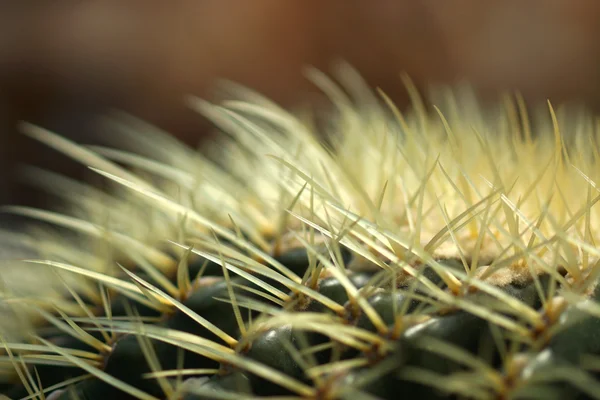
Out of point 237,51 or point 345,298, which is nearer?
point 345,298

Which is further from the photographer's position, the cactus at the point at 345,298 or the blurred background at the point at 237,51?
the blurred background at the point at 237,51

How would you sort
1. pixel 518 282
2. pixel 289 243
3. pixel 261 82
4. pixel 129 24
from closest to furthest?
pixel 518 282 < pixel 289 243 < pixel 129 24 < pixel 261 82

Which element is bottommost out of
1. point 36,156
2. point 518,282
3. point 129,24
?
point 36,156

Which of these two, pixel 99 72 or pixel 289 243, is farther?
pixel 99 72

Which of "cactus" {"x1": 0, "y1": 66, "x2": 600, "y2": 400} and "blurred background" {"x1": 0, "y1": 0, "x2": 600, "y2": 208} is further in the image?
"blurred background" {"x1": 0, "y1": 0, "x2": 600, "y2": 208}

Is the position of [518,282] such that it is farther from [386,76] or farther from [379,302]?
[386,76]

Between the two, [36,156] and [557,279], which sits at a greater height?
[557,279]

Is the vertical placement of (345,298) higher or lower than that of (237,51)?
lower

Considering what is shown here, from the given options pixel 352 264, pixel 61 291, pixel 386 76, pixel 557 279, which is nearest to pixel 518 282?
pixel 557 279
